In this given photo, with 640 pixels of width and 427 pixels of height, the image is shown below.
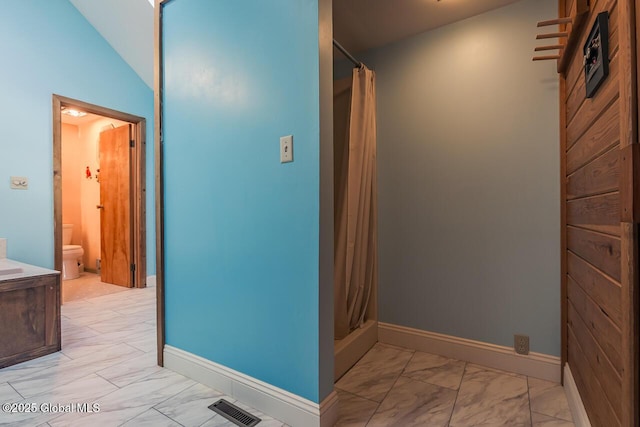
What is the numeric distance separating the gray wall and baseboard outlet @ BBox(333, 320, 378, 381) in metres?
0.17

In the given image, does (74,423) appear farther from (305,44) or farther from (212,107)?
(305,44)

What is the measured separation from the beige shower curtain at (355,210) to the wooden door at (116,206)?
2886mm

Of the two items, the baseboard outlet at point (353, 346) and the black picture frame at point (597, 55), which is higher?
the black picture frame at point (597, 55)

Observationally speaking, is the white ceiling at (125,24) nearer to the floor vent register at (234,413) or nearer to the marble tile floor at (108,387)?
the marble tile floor at (108,387)

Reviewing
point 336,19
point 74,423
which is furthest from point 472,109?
point 74,423

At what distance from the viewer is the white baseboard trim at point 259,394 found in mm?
1320

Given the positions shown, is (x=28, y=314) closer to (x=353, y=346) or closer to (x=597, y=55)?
(x=353, y=346)

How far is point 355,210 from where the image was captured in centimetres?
205

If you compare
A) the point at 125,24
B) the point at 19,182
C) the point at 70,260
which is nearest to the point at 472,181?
the point at 125,24

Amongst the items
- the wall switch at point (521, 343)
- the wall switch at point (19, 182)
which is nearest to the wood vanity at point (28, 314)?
the wall switch at point (19, 182)

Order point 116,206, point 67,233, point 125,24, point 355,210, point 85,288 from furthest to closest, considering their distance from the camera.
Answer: point 67,233 → point 116,206 → point 85,288 → point 125,24 → point 355,210

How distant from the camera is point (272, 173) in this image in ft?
4.68

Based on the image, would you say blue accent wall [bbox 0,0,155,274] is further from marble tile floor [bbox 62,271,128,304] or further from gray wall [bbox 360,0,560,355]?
gray wall [bbox 360,0,560,355]

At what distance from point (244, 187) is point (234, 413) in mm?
1073
